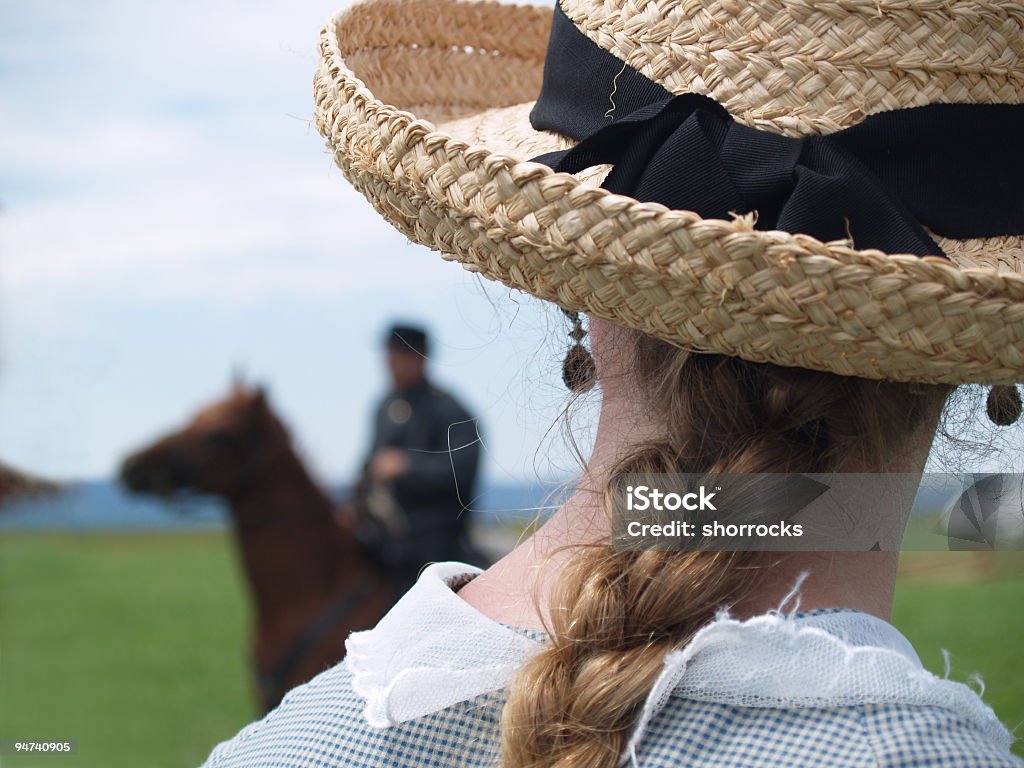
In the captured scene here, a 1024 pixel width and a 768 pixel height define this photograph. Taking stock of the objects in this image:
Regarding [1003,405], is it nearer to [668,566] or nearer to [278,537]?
[668,566]

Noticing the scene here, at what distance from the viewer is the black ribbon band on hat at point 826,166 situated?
0.87 metres

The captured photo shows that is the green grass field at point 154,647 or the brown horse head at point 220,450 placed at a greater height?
the brown horse head at point 220,450

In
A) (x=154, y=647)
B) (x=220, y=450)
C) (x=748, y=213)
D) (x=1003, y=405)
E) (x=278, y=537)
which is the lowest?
(x=154, y=647)

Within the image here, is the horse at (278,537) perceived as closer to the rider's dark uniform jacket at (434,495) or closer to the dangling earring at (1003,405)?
the rider's dark uniform jacket at (434,495)

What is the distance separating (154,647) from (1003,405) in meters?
7.14

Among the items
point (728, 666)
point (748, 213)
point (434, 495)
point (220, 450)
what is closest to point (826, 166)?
point (748, 213)

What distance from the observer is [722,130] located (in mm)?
945

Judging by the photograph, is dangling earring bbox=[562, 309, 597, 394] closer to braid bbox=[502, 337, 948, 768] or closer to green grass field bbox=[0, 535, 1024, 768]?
braid bbox=[502, 337, 948, 768]

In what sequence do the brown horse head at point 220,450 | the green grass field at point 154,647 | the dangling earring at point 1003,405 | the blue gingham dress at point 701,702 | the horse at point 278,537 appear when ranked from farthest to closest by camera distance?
the green grass field at point 154,647 → the brown horse head at point 220,450 → the horse at point 278,537 → the dangling earring at point 1003,405 → the blue gingham dress at point 701,702

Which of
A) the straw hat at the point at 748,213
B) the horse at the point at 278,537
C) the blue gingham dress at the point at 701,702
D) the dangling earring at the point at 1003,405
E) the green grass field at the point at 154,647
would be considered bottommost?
the green grass field at the point at 154,647

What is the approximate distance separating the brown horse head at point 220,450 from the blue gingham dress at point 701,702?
357 cm

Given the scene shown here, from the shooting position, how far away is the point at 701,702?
30.8 inches

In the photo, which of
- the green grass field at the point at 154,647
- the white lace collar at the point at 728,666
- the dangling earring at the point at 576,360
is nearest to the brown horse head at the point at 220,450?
the green grass field at the point at 154,647

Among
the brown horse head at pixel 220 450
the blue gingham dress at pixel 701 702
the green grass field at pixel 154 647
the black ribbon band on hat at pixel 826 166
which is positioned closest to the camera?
the blue gingham dress at pixel 701 702
